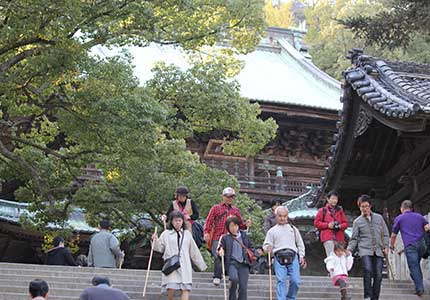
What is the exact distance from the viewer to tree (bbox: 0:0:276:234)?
14.1 meters

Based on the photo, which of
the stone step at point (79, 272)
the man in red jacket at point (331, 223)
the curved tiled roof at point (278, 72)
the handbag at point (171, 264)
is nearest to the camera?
the handbag at point (171, 264)

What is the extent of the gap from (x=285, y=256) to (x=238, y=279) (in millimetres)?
690

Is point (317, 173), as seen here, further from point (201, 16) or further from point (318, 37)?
point (318, 37)

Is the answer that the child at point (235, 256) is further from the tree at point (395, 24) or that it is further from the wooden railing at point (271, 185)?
the wooden railing at point (271, 185)

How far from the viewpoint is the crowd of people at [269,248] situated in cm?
1052

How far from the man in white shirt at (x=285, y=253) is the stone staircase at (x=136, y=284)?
2.80 ft

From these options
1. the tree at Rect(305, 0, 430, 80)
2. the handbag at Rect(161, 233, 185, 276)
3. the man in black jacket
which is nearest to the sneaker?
the handbag at Rect(161, 233, 185, 276)

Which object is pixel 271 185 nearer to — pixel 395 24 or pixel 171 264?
pixel 395 24

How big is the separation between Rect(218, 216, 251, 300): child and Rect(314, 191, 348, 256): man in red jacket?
167 cm

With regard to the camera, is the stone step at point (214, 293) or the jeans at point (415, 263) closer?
the stone step at point (214, 293)

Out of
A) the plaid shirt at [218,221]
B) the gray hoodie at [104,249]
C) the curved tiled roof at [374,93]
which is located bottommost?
the gray hoodie at [104,249]

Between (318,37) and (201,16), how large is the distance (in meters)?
30.9

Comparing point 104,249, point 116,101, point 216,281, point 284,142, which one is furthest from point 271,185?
point 216,281

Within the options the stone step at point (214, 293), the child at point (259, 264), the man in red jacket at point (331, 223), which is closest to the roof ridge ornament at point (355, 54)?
the man in red jacket at point (331, 223)
